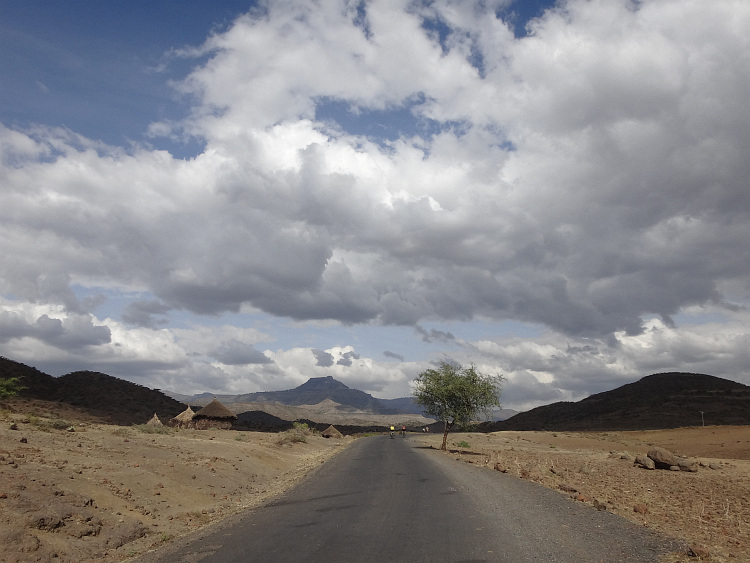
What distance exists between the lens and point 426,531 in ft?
36.0

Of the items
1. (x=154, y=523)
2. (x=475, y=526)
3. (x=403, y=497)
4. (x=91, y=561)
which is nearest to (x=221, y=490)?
(x=154, y=523)

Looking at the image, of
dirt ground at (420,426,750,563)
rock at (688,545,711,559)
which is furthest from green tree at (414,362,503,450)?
rock at (688,545,711,559)

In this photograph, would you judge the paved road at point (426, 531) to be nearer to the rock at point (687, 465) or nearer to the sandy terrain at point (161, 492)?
the sandy terrain at point (161, 492)

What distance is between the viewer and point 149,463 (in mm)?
18797

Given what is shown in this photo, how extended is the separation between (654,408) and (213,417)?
88.4 m

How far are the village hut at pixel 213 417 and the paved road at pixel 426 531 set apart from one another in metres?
41.1

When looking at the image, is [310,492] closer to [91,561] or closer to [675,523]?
[91,561]

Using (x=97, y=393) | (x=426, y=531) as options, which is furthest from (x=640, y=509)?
(x=97, y=393)

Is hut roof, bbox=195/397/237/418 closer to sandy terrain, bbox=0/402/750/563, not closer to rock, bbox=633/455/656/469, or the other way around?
sandy terrain, bbox=0/402/750/563

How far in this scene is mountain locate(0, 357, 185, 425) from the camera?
240 feet

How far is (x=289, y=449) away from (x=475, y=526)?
32.8m

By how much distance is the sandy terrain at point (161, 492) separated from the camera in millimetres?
10516

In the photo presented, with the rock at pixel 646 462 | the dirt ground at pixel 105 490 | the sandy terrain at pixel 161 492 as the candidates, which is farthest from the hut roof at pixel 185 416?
the rock at pixel 646 462

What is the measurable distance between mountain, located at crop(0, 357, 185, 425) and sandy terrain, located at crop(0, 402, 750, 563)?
51.7m
